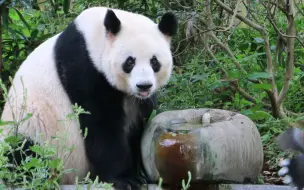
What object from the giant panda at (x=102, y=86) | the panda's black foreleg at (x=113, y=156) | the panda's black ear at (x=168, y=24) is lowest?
the panda's black foreleg at (x=113, y=156)

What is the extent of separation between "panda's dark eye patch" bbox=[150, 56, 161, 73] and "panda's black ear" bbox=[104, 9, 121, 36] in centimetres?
31

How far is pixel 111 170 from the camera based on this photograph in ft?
14.0

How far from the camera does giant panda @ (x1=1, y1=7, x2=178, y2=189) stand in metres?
4.21

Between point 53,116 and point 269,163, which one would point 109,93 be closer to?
point 53,116

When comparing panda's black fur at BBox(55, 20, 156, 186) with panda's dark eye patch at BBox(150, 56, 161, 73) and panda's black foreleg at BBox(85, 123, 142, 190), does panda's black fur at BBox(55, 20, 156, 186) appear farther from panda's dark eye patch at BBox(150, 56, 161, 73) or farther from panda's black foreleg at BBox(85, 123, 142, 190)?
panda's dark eye patch at BBox(150, 56, 161, 73)

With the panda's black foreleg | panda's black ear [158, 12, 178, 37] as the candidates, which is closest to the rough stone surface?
the panda's black foreleg

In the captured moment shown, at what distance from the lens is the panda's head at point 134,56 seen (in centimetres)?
414

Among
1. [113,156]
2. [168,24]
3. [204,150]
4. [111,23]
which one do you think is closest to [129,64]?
[111,23]

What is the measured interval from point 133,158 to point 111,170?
266 mm

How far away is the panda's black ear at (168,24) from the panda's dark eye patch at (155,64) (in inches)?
10.6

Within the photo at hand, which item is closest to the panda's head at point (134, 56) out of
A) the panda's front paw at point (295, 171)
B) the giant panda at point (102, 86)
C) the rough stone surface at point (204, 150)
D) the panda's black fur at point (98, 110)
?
the giant panda at point (102, 86)

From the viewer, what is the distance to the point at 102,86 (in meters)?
4.27

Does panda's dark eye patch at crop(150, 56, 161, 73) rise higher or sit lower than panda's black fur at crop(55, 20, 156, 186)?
higher

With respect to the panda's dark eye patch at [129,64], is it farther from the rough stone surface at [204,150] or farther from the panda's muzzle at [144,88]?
the rough stone surface at [204,150]
